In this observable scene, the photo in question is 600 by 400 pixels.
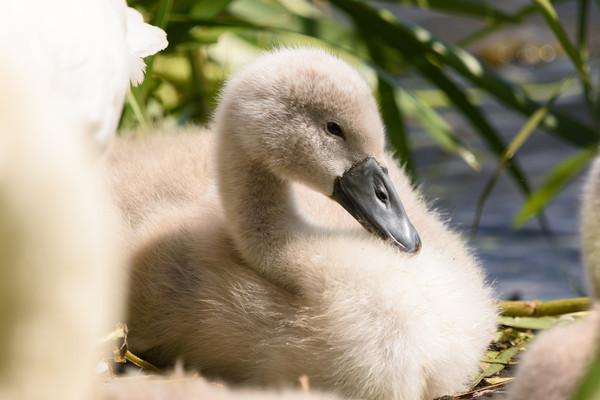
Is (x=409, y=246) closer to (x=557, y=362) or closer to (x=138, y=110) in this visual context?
(x=557, y=362)

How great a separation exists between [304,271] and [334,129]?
300 mm

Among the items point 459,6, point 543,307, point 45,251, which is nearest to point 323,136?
point 543,307

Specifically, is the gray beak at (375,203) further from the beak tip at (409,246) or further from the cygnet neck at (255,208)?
the cygnet neck at (255,208)

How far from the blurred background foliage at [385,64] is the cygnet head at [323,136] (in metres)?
0.52

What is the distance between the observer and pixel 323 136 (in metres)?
1.91

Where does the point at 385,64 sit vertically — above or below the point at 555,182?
above

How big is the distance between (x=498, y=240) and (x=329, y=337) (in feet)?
6.20

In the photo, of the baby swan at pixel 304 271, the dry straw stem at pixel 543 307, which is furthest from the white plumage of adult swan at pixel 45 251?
the dry straw stem at pixel 543 307

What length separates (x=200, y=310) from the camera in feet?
6.29

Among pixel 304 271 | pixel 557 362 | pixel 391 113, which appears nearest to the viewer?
pixel 557 362

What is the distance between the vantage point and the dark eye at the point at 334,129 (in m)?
1.91

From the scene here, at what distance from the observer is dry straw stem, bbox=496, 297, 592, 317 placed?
232cm

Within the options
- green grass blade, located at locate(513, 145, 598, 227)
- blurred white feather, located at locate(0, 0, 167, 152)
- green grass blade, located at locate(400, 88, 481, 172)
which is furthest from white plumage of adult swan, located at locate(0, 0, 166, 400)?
green grass blade, located at locate(513, 145, 598, 227)

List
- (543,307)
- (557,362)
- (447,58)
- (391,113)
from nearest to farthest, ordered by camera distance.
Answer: (557,362) → (543,307) → (447,58) → (391,113)
